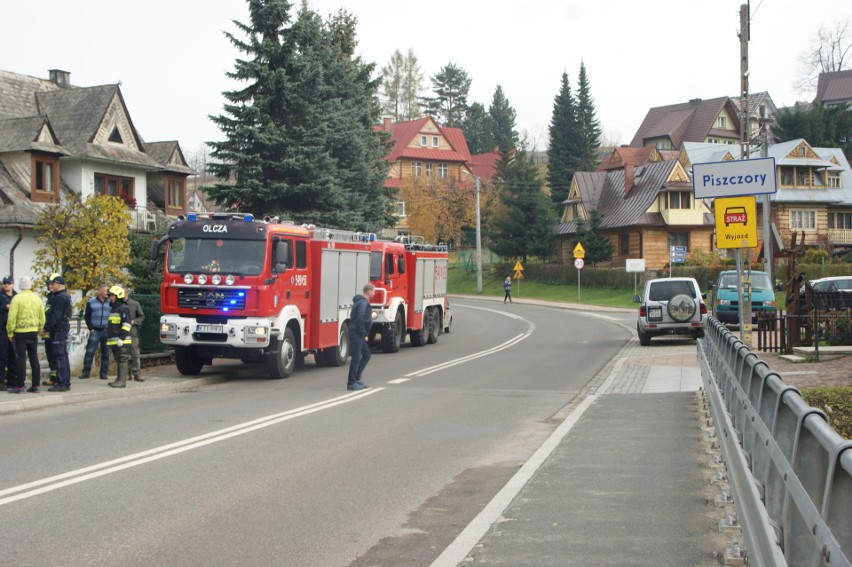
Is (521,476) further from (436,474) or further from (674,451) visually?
(674,451)

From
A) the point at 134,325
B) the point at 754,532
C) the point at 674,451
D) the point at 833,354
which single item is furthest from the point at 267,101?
the point at 754,532

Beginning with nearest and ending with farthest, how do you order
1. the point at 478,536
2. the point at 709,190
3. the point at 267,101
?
the point at 478,536
the point at 709,190
the point at 267,101

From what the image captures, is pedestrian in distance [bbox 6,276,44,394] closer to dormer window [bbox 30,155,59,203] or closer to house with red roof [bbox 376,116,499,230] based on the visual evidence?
dormer window [bbox 30,155,59,203]

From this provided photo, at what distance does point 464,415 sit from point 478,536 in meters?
6.78

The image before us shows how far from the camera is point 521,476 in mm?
8758

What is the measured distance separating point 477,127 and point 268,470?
421 feet

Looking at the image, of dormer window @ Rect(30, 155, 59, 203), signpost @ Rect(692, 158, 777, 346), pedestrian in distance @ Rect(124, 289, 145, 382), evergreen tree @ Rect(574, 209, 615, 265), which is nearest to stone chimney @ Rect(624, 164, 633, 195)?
evergreen tree @ Rect(574, 209, 615, 265)

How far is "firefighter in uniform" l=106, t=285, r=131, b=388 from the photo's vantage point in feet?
55.4

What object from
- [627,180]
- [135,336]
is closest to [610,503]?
[135,336]

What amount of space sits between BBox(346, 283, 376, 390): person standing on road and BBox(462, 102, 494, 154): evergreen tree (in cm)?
11690

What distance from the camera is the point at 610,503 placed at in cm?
755

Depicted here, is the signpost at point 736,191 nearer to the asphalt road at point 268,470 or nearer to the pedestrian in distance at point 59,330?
the asphalt road at point 268,470

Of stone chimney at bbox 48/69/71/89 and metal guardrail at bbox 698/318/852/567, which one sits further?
stone chimney at bbox 48/69/71/89

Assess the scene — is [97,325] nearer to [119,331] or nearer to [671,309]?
[119,331]
